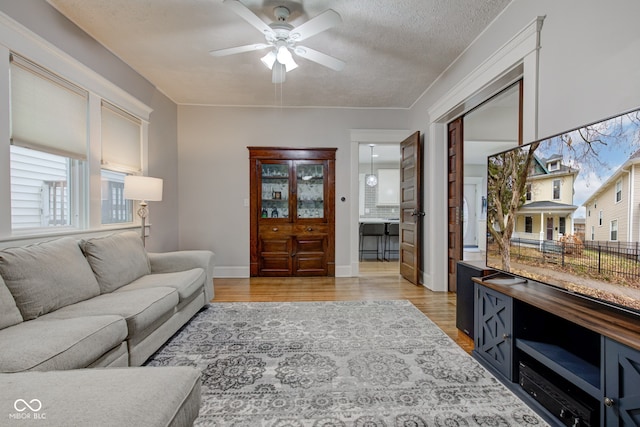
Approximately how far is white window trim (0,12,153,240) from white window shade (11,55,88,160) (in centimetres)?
6

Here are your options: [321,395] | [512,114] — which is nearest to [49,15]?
[321,395]

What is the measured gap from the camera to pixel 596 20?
1.53 metres

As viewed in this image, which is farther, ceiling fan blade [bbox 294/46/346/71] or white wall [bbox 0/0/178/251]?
ceiling fan blade [bbox 294/46/346/71]

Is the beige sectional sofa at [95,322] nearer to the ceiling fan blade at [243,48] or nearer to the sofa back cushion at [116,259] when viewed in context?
the sofa back cushion at [116,259]

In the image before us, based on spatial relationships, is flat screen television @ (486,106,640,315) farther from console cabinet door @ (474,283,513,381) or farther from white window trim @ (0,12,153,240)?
white window trim @ (0,12,153,240)

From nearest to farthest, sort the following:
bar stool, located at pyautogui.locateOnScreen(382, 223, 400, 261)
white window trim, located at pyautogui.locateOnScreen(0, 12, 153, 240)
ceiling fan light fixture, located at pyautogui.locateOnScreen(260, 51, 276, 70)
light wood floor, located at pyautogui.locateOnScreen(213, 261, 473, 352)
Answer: white window trim, located at pyautogui.locateOnScreen(0, 12, 153, 240) → ceiling fan light fixture, located at pyautogui.locateOnScreen(260, 51, 276, 70) → light wood floor, located at pyautogui.locateOnScreen(213, 261, 473, 352) → bar stool, located at pyautogui.locateOnScreen(382, 223, 400, 261)

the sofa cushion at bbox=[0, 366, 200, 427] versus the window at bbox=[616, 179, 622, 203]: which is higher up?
the window at bbox=[616, 179, 622, 203]

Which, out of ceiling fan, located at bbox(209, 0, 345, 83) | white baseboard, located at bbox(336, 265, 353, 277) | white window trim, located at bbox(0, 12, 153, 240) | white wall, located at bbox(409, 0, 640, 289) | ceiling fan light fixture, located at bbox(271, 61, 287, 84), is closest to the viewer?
white wall, located at bbox(409, 0, 640, 289)

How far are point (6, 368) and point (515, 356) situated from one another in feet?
7.92

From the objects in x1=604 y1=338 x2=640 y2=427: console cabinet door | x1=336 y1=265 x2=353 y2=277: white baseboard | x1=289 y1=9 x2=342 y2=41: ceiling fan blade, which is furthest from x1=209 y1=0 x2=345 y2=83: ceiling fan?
x1=336 y1=265 x2=353 y2=277: white baseboard

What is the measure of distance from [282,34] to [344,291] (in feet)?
9.57

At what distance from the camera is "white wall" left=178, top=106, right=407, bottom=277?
14.6ft

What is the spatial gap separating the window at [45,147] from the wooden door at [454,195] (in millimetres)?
3984

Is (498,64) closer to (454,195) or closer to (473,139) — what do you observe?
(454,195)
